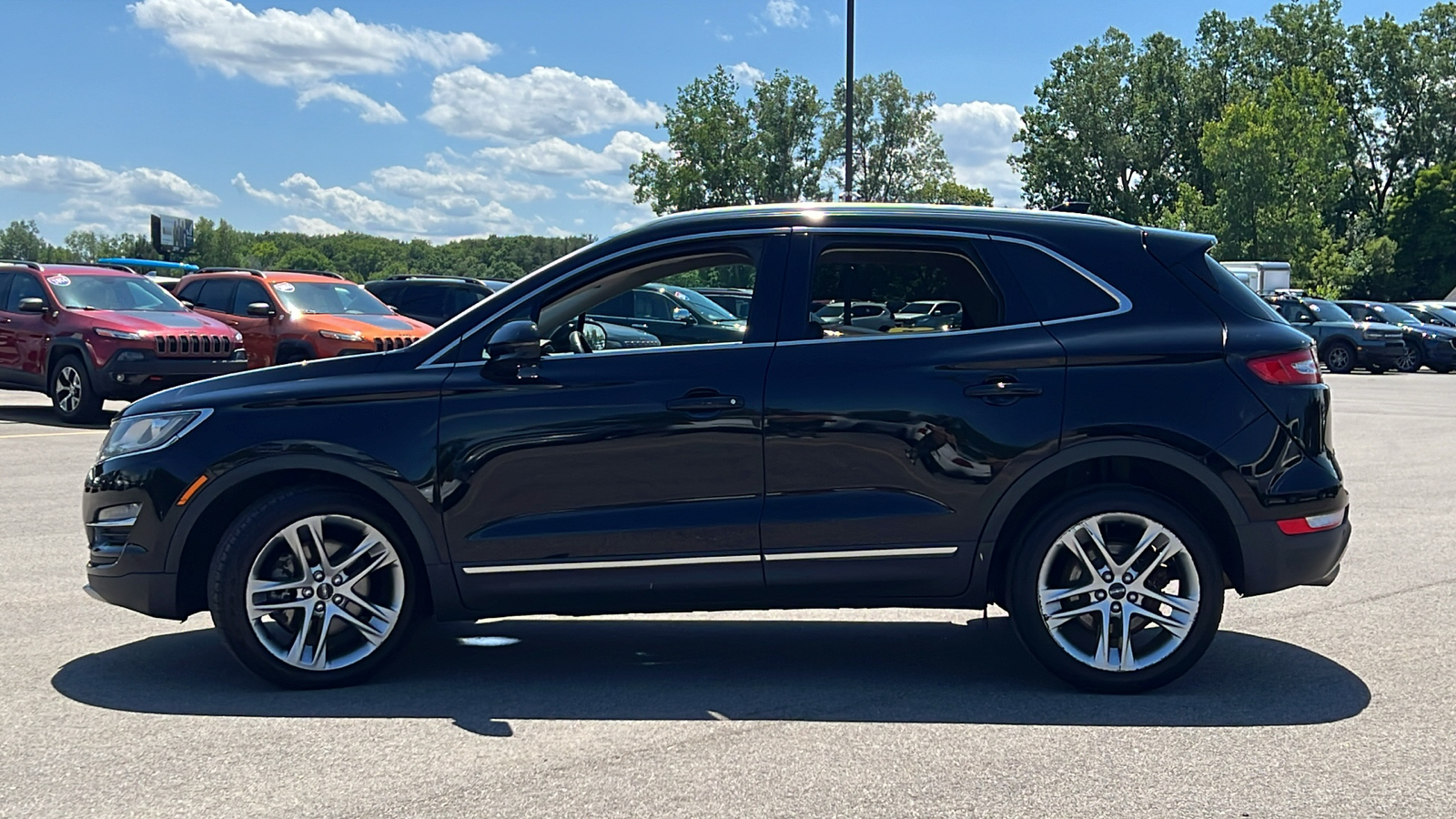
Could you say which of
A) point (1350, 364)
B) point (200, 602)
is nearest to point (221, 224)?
point (1350, 364)

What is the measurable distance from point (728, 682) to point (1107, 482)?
1617 millimetres

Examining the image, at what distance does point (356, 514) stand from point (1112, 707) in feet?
9.30

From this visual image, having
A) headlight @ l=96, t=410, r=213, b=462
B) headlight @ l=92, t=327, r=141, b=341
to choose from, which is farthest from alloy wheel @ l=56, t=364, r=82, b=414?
headlight @ l=96, t=410, r=213, b=462

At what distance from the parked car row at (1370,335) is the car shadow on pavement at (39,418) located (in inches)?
991

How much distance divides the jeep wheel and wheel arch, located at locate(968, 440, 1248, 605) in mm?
13508

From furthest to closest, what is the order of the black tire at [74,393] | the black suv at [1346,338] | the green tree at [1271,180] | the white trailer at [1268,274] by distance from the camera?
1. the green tree at [1271,180]
2. the white trailer at [1268,274]
3. the black suv at [1346,338]
4. the black tire at [74,393]

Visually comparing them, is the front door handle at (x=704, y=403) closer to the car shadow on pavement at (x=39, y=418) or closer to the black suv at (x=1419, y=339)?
the car shadow on pavement at (x=39, y=418)

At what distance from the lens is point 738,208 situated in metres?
5.64

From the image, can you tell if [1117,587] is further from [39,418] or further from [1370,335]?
[1370,335]

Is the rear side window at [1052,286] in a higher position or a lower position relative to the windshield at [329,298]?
higher

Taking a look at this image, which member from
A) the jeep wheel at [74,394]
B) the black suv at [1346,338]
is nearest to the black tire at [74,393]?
the jeep wheel at [74,394]

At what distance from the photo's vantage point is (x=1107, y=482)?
17.0 feet

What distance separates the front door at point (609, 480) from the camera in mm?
5039

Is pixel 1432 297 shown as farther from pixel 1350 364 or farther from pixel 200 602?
pixel 200 602
